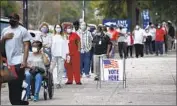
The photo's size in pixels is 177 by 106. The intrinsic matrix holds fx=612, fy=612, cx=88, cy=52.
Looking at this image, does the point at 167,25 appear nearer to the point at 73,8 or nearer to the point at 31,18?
the point at 31,18

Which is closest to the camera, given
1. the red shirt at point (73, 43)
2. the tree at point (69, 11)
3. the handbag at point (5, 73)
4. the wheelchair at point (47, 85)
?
the handbag at point (5, 73)

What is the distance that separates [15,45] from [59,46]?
6343mm

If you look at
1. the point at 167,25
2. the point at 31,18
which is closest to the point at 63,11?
the point at 31,18

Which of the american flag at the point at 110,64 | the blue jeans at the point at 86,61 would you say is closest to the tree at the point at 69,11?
the blue jeans at the point at 86,61

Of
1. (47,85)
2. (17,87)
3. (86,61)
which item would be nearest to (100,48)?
(86,61)

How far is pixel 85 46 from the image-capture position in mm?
21062

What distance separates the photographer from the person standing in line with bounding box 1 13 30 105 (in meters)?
11.3

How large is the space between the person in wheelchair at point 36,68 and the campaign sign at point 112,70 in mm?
2857

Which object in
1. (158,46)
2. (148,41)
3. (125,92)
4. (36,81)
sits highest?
(148,41)

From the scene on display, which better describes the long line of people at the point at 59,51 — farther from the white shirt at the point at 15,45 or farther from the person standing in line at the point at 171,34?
the person standing in line at the point at 171,34

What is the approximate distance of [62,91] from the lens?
1661cm

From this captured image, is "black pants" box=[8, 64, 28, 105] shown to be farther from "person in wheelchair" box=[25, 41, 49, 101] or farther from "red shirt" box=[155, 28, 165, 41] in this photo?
"red shirt" box=[155, 28, 165, 41]

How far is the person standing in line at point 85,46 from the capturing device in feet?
68.9

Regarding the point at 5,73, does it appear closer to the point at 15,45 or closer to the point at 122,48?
the point at 15,45
